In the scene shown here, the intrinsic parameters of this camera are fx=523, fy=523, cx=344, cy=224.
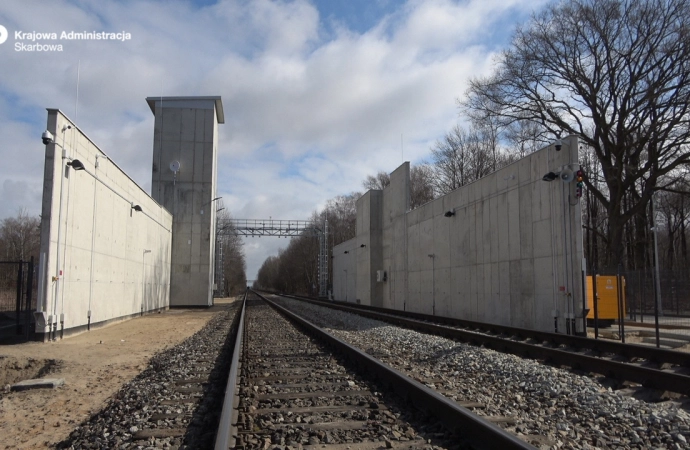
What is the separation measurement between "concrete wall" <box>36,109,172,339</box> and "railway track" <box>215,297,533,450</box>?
25.3ft

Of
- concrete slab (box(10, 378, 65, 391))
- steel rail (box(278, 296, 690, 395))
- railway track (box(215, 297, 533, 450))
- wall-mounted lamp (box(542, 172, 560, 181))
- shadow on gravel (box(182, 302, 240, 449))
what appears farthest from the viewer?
wall-mounted lamp (box(542, 172, 560, 181))

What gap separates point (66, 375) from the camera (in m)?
→ 9.51

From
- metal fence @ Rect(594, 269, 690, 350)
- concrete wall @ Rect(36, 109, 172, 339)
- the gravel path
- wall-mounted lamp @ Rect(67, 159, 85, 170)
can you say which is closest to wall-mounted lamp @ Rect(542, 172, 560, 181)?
metal fence @ Rect(594, 269, 690, 350)

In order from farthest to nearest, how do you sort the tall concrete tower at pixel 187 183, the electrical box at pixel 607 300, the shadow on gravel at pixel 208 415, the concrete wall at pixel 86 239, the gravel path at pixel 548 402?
1. the tall concrete tower at pixel 187 183
2. the electrical box at pixel 607 300
3. the concrete wall at pixel 86 239
4. the gravel path at pixel 548 402
5. the shadow on gravel at pixel 208 415

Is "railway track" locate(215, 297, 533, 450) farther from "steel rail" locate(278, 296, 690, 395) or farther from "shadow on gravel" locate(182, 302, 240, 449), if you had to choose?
"steel rail" locate(278, 296, 690, 395)

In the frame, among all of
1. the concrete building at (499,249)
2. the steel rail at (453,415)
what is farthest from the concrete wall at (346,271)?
the steel rail at (453,415)

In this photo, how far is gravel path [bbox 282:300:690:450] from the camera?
524 cm

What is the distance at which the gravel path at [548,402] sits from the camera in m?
5.24

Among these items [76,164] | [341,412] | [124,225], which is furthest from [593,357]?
[124,225]

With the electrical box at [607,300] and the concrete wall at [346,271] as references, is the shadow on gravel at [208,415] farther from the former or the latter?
the concrete wall at [346,271]

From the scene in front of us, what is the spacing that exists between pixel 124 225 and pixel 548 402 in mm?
19678

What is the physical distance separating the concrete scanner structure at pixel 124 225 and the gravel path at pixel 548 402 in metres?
9.40

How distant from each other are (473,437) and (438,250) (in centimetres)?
2028

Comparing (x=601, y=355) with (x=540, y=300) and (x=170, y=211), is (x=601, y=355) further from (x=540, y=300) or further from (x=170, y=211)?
(x=170, y=211)
